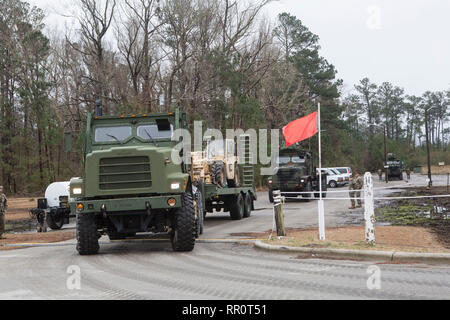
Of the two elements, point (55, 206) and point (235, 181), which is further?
point (55, 206)

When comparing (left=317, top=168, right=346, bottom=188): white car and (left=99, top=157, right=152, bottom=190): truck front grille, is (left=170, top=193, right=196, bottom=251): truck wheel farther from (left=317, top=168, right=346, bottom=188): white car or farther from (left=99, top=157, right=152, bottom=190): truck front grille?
(left=317, top=168, right=346, bottom=188): white car

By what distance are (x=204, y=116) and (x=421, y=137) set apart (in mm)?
91102

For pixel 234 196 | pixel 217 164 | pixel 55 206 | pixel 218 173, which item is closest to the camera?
pixel 218 173

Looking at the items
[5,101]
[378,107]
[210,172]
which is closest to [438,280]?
[210,172]

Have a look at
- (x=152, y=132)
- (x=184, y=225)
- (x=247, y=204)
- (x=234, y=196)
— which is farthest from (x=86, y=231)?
(x=247, y=204)

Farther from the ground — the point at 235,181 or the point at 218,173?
the point at 218,173

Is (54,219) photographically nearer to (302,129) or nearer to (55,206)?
(55,206)

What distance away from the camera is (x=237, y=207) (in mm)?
19812

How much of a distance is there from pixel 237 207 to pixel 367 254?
33.2 ft

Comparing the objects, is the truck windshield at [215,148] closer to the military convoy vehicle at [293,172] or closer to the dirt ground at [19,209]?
the military convoy vehicle at [293,172]

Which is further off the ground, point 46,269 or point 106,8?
point 106,8
